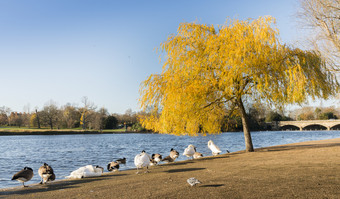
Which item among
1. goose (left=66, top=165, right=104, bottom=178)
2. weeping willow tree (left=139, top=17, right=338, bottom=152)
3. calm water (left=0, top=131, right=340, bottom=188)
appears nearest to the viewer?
goose (left=66, top=165, right=104, bottom=178)

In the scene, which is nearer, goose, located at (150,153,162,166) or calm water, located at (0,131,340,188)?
goose, located at (150,153,162,166)

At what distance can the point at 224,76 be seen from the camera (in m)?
13.8

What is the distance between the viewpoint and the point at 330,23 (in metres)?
16.4

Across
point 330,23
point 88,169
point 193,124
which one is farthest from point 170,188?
point 330,23

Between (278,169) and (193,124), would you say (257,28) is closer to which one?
(193,124)

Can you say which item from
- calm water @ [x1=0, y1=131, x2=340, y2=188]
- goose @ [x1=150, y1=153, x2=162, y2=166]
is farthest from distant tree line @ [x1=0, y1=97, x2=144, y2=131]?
goose @ [x1=150, y1=153, x2=162, y2=166]

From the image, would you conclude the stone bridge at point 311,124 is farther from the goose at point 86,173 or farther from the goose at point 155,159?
the goose at point 86,173

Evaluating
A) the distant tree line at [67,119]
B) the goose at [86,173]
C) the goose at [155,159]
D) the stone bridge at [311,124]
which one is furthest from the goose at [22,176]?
the stone bridge at [311,124]

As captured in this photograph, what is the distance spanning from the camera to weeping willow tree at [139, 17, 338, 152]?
1343cm

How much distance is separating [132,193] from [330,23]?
17.3m

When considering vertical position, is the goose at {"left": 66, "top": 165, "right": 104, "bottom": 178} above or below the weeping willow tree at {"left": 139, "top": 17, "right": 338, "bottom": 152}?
below

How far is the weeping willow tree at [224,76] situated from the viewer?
44.1 ft

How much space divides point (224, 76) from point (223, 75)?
0.55ft

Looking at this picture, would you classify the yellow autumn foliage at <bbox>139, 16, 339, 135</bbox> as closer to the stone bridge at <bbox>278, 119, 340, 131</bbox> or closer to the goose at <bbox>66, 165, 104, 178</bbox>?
the goose at <bbox>66, 165, 104, 178</bbox>
